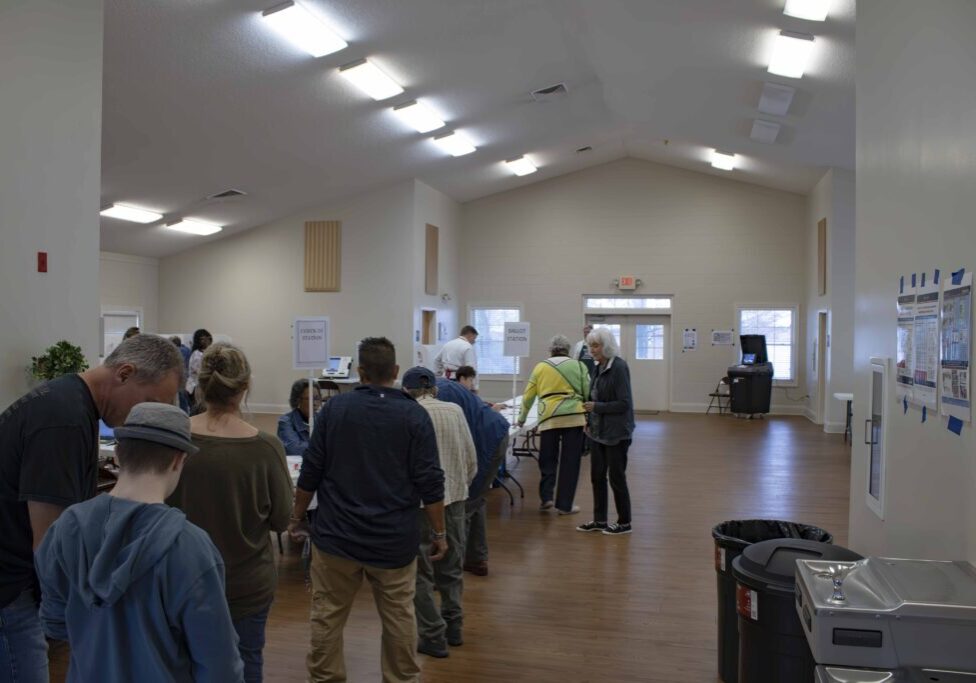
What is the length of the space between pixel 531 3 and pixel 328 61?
88.4 inches

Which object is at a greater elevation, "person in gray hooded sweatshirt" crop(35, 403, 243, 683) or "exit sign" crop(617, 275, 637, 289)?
"exit sign" crop(617, 275, 637, 289)

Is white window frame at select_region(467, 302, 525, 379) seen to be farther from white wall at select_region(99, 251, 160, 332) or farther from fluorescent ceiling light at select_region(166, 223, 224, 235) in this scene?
white wall at select_region(99, 251, 160, 332)

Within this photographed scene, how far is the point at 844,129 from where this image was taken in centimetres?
1041

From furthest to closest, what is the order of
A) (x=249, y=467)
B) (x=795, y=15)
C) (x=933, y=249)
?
(x=795, y=15), (x=933, y=249), (x=249, y=467)

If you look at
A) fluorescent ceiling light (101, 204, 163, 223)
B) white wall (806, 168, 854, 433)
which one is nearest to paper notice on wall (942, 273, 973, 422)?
white wall (806, 168, 854, 433)

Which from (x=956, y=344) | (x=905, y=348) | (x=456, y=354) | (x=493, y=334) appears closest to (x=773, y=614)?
(x=956, y=344)

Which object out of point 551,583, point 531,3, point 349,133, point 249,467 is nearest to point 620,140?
point 349,133

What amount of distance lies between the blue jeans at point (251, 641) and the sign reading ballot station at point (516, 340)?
5.91 meters

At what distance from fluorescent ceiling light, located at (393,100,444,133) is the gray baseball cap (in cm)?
903

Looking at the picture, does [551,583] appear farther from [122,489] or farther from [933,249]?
[122,489]

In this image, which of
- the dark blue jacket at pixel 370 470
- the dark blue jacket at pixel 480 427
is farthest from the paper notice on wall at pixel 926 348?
the dark blue jacket at pixel 480 427

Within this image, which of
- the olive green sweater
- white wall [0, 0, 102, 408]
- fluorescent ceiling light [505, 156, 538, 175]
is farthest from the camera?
fluorescent ceiling light [505, 156, 538, 175]

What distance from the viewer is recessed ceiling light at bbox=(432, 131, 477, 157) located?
11995 mm

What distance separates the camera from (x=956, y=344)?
266 centimetres
